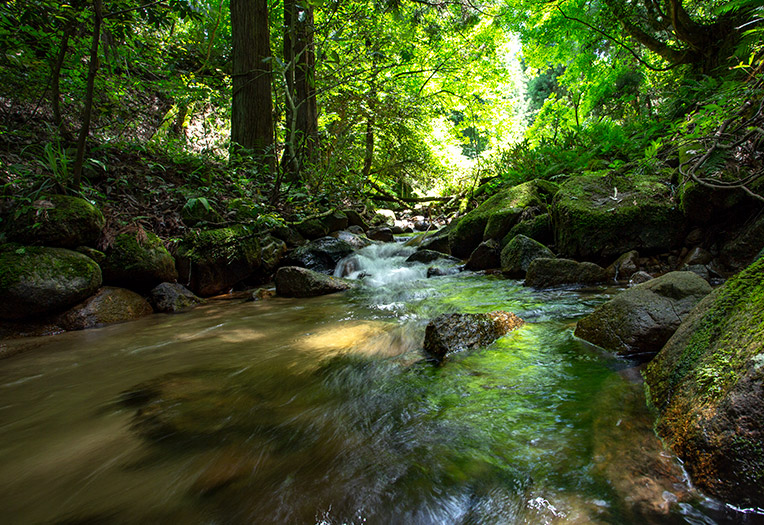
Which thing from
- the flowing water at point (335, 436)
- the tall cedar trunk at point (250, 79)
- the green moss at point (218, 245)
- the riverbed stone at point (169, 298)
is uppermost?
the tall cedar trunk at point (250, 79)

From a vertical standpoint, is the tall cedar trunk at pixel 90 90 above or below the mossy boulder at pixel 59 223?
above

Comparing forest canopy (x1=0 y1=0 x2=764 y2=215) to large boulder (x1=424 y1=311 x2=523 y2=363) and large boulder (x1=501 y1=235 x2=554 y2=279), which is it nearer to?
large boulder (x1=501 y1=235 x2=554 y2=279)

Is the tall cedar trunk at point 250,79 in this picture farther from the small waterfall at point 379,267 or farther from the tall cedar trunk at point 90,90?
the tall cedar trunk at point 90,90

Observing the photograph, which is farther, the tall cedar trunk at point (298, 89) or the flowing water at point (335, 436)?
the tall cedar trunk at point (298, 89)

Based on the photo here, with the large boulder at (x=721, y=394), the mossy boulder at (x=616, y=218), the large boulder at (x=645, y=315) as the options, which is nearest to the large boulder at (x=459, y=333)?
the large boulder at (x=645, y=315)

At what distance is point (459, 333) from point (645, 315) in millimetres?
1316

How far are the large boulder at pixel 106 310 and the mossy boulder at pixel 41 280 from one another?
0.11m

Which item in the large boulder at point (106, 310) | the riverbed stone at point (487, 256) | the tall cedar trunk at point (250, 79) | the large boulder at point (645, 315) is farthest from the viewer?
the tall cedar trunk at point (250, 79)

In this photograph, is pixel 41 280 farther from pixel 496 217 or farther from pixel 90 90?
pixel 496 217

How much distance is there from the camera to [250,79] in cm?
699

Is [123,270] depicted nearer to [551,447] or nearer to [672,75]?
[551,447]

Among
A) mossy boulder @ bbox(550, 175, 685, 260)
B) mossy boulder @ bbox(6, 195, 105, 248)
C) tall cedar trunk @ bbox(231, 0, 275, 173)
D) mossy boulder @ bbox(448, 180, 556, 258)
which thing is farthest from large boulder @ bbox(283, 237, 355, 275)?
mossy boulder @ bbox(550, 175, 685, 260)

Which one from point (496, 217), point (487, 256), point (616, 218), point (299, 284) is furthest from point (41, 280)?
point (616, 218)

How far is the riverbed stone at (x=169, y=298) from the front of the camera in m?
4.64
